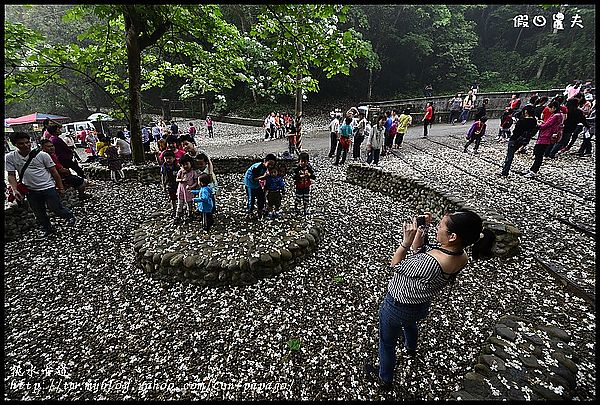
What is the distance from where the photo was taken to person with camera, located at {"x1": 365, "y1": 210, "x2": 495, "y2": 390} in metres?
2.08

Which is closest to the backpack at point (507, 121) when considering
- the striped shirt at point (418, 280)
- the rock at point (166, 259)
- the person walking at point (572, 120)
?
the person walking at point (572, 120)

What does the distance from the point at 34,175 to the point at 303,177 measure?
5.12m

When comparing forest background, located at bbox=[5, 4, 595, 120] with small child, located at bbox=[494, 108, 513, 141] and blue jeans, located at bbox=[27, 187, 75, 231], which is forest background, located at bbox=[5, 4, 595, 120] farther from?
blue jeans, located at bbox=[27, 187, 75, 231]

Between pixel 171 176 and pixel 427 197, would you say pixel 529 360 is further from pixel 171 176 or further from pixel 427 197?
pixel 171 176

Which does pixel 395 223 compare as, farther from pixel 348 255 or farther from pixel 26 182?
pixel 26 182

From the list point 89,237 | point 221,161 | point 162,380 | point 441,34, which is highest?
point 441,34

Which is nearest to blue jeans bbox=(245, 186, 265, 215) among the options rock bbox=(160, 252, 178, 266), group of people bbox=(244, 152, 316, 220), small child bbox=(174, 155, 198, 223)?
group of people bbox=(244, 152, 316, 220)

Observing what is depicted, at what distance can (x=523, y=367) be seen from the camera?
8.98 ft

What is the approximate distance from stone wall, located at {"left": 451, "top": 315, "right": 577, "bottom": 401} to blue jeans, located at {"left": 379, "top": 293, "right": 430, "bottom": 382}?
66 cm

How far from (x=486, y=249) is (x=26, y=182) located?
7303 mm

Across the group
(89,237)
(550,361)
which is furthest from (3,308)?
(550,361)

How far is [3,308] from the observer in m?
4.10

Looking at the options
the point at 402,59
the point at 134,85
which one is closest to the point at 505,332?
the point at 134,85

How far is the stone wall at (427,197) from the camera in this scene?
4910mm
